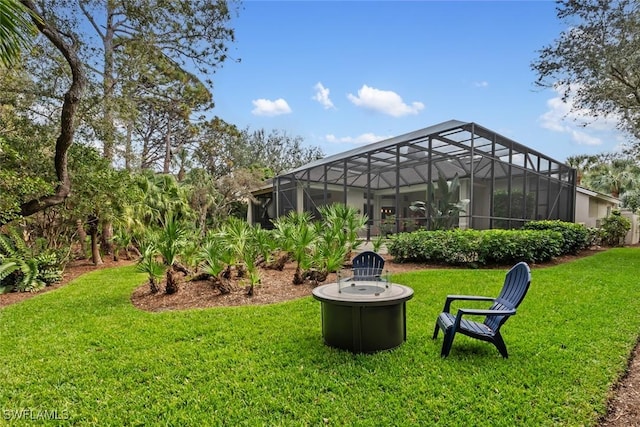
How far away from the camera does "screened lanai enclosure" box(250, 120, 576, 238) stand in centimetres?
1058

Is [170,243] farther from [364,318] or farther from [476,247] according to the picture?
[476,247]

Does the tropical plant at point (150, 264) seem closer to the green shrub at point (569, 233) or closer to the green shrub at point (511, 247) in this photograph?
the green shrub at point (511, 247)

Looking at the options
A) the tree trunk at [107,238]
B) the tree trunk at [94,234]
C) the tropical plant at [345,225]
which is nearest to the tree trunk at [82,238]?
the tree trunk at [94,234]

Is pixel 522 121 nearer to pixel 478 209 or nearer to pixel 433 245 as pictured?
pixel 478 209

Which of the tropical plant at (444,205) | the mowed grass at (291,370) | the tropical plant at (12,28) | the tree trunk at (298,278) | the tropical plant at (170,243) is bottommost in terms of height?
the mowed grass at (291,370)

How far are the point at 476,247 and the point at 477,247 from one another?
0.03m

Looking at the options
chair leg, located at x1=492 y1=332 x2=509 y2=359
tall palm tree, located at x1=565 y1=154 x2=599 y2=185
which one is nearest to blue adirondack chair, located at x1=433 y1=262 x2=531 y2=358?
chair leg, located at x1=492 y1=332 x2=509 y2=359

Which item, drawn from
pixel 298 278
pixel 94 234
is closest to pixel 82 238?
pixel 94 234

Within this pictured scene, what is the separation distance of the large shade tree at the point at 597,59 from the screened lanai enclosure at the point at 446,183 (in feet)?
7.47

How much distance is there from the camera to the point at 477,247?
8.17 m

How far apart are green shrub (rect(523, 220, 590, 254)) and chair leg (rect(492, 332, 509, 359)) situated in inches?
369

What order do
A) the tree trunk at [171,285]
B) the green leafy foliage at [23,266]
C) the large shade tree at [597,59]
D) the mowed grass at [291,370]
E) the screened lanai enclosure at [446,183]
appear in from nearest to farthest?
the mowed grass at [291,370] < the tree trunk at [171,285] < the green leafy foliage at [23,266] < the large shade tree at [597,59] < the screened lanai enclosure at [446,183]

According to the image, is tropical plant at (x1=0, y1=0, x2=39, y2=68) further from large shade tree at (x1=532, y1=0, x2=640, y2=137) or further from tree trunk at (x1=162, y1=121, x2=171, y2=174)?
tree trunk at (x1=162, y1=121, x2=171, y2=174)

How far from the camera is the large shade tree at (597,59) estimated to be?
827 cm
